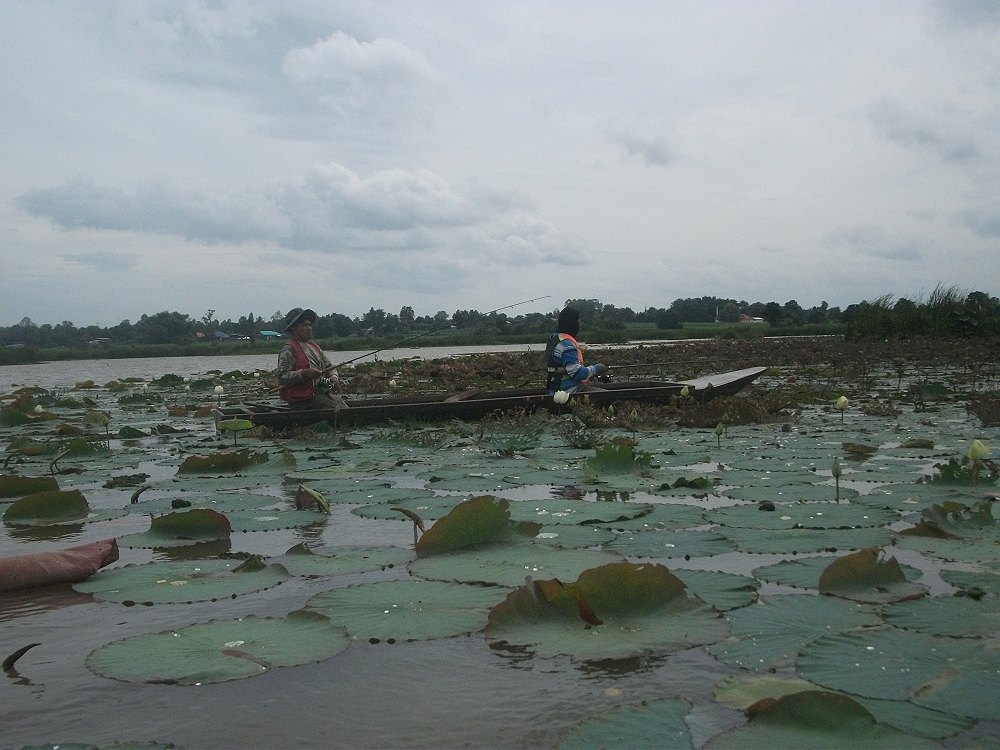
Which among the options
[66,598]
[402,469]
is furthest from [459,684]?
[402,469]

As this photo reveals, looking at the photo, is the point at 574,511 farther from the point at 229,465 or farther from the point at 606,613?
the point at 229,465

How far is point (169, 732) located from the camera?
5.49 ft

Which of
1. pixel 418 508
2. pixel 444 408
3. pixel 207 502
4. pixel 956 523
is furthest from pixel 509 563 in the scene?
pixel 444 408

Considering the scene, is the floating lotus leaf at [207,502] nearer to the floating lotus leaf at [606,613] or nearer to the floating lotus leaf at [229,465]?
the floating lotus leaf at [229,465]

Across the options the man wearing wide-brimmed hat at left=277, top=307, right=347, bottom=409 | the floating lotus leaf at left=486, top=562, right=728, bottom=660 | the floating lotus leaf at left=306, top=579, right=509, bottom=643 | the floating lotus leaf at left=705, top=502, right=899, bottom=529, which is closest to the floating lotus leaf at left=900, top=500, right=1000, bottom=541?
the floating lotus leaf at left=705, top=502, right=899, bottom=529

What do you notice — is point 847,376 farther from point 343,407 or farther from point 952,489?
point 952,489

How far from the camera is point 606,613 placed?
2.20 m

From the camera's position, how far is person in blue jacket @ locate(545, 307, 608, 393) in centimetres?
830

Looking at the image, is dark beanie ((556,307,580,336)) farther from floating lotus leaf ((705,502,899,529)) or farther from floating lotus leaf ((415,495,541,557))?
floating lotus leaf ((415,495,541,557))

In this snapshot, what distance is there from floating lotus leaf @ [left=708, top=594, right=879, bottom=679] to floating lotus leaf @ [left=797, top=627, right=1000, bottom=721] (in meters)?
0.07

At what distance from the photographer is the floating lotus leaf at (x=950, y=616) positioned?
2008mm

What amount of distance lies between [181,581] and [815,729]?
2.01m

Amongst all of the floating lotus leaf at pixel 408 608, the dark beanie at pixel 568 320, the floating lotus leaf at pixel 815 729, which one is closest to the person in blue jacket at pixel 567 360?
the dark beanie at pixel 568 320

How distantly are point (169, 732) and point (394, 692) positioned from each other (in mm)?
472
